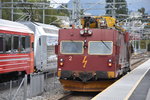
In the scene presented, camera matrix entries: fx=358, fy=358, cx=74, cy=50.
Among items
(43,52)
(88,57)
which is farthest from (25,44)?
(88,57)

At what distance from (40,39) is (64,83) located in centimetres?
576

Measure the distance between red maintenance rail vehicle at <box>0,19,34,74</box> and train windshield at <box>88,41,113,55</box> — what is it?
3757mm

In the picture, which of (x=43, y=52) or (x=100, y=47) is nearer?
(x=100, y=47)

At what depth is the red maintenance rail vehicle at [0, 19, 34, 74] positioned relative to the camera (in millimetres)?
15609

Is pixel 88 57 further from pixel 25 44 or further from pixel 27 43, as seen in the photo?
pixel 27 43

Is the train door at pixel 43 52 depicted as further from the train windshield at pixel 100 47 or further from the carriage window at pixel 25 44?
the train windshield at pixel 100 47

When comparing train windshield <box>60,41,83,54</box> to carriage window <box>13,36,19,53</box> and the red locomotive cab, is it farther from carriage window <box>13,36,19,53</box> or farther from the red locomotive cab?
carriage window <box>13,36,19,53</box>

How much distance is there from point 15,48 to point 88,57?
3.98m

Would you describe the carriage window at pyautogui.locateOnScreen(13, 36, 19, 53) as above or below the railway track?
above

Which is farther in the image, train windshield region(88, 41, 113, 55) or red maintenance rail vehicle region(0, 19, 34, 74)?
red maintenance rail vehicle region(0, 19, 34, 74)

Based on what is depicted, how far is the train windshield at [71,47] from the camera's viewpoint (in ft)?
49.9

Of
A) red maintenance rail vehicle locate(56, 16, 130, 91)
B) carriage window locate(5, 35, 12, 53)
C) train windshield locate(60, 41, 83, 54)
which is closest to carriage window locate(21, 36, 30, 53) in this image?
carriage window locate(5, 35, 12, 53)

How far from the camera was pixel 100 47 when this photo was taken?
15031 mm

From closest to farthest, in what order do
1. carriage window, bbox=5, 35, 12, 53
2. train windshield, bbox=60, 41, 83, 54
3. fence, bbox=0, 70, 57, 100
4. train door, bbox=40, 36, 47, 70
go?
fence, bbox=0, 70, 57, 100 → train windshield, bbox=60, 41, 83, 54 → carriage window, bbox=5, 35, 12, 53 → train door, bbox=40, 36, 47, 70
